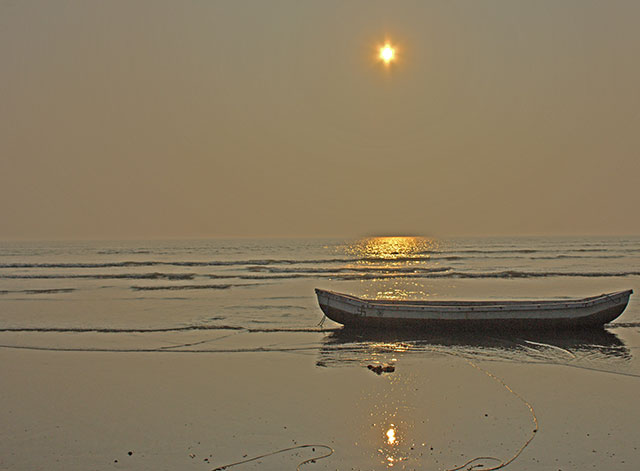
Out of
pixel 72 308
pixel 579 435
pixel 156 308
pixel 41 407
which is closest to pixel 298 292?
pixel 156 308

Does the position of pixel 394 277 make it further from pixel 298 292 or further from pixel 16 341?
pixel 16 341

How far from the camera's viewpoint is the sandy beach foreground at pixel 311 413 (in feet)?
28.1

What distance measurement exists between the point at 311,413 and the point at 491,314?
10.1m

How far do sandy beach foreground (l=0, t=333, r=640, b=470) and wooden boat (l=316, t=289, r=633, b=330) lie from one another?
10.6ft

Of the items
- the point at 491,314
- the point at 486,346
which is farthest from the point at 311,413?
the point at 491,314

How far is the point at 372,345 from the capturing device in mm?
17406

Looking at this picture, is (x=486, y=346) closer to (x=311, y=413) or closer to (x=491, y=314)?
(x=491, y=314)

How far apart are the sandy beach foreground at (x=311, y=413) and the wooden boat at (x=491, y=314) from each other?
127 inches

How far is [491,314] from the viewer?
18.9 m

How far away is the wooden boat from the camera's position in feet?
61.9

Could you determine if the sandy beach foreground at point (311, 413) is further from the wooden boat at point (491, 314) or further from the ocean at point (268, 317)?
the wooden boat at point (491, 314)

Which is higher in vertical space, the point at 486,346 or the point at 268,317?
the point at 268,317

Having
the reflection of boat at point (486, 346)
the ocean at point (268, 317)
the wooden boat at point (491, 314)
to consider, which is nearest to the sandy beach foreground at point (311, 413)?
the reflection of boat at point (486, 346)

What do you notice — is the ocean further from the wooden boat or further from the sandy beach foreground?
the sandy beach foreground
